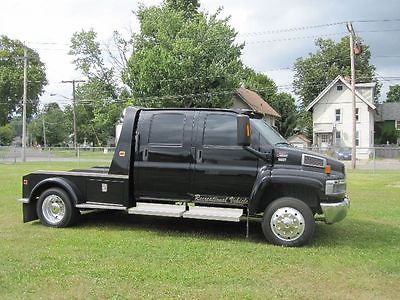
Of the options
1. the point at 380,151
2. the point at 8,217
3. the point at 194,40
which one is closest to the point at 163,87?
the point at 194,40

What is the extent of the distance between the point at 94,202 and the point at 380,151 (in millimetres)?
27739

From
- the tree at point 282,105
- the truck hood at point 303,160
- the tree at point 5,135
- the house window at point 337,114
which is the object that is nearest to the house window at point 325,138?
the house window at point 337,114

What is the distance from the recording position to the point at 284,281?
5.88m

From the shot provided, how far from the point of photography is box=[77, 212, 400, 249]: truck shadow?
8.29 m

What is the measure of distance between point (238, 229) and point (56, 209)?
135 inches

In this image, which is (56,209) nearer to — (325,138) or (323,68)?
(325,138)

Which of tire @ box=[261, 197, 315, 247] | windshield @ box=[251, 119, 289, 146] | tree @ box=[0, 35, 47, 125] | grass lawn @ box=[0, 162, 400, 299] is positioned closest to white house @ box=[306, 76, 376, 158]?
tree @ box=[0, 35, 47, 125]

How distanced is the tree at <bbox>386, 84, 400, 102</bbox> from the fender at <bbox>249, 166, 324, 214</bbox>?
312 ft

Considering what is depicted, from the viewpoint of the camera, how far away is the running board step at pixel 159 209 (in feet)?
27.1

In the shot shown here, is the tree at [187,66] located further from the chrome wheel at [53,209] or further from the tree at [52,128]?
the tree at [52,128]

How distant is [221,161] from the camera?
8.18 m

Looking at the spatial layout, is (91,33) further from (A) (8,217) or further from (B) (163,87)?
(A) (8,217)

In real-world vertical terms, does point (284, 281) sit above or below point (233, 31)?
below

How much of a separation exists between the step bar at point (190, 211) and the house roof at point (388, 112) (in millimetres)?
60943
